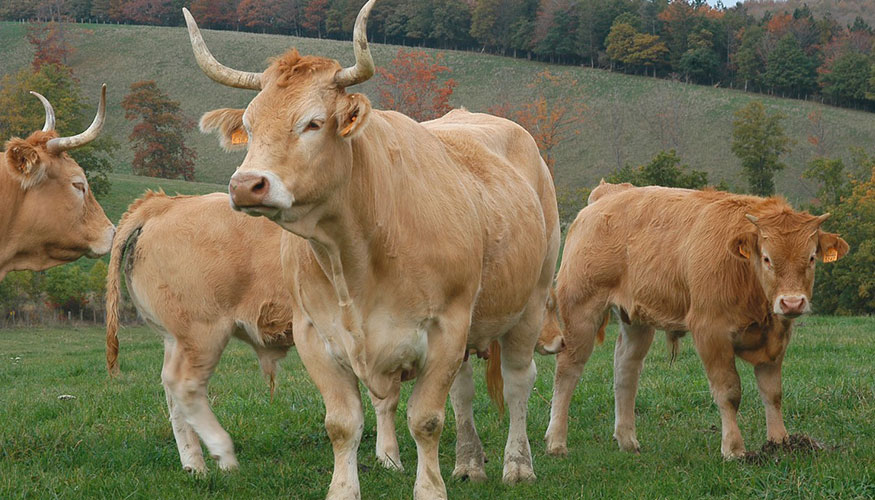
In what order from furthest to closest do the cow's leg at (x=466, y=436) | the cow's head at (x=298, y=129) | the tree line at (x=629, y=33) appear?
the tree line at (x=629, y=33)
the cow's leg at (x=466, y=436)
the cow's head at (x=298, y=129)

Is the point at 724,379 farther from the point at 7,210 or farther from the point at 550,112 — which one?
the point at 550,112

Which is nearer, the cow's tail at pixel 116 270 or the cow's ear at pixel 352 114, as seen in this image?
the cow's ear at pixel 352 114

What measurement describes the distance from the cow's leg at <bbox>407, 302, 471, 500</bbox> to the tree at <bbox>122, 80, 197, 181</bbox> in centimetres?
5960

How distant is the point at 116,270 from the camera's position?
22.9 ft

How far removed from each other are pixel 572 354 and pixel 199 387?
339 cm

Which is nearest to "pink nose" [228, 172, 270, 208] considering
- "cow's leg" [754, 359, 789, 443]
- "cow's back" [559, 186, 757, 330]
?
"cow's back" [559, 186, 757, 330]

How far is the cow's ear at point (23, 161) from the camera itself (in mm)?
7184

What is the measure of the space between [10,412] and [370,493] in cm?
485

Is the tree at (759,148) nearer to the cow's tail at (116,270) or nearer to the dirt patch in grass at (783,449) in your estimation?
the dirt patch in grass at (783,449)

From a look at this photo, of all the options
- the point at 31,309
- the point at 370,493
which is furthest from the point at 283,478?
the point at 31,309

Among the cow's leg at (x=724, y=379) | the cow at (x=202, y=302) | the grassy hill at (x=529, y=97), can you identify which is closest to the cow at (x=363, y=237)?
the cow at (x=202, y=302)

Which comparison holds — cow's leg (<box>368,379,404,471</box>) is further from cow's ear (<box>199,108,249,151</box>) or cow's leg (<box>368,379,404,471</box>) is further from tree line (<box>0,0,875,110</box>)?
tree line (<box>0,0,875,110</box>)

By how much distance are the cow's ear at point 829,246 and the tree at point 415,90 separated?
50.4 meters

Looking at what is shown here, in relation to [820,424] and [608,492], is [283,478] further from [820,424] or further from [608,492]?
[820,424]
